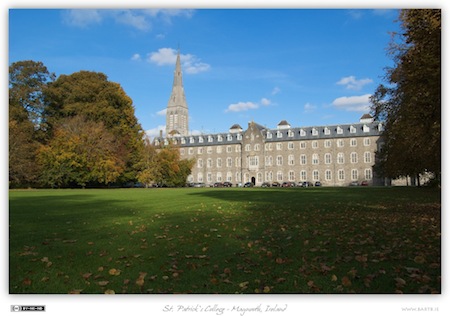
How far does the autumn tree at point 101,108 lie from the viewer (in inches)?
1436

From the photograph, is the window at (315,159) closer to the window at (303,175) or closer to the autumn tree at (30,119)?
the window at (303,175)

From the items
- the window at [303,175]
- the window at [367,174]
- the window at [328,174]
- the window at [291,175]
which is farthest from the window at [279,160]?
the window at [367,174]

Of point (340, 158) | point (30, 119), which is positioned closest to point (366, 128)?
point (340, 158)

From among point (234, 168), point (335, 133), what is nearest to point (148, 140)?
point (234, 168)

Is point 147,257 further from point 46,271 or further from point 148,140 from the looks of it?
point 148,140

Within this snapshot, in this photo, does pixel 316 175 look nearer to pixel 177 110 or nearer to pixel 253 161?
pixel 253 161

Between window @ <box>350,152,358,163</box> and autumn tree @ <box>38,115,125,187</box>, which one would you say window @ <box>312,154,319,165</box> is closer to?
window @ <box>350,152,358,163</box>

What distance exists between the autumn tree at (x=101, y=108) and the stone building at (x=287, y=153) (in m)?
16.8

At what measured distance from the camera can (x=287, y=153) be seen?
67.9 metres

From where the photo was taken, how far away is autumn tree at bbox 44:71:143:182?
3647cm

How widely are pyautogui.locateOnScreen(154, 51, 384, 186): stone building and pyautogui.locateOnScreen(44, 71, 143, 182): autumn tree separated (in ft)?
55.2

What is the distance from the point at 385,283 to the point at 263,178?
65071 millimetres

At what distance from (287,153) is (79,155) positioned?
4270cm
